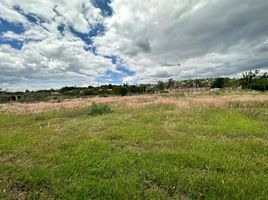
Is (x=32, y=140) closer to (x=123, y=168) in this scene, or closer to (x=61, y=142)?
(x=61, y=142)

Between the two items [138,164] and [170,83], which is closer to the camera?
[138,164]

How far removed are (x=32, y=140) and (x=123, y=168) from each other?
16.1 ft

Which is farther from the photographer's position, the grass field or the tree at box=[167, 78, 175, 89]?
the tree at box=[167, 78, 175, 89]

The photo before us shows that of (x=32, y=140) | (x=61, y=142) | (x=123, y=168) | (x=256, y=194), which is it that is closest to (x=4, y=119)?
(x=32, y=140)

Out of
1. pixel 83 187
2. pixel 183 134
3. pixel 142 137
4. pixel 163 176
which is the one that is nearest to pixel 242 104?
pixel 183 134

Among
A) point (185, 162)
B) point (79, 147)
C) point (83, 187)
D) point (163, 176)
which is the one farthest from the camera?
point (79, 147)

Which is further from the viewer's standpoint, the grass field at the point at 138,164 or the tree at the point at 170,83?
the tree at the point at 170,83

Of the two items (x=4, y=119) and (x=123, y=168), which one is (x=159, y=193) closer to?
(x=123, y=168)

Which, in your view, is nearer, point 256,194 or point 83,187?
point 256,194

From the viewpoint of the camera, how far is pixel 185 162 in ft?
19.3

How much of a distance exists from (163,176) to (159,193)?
2.38ft

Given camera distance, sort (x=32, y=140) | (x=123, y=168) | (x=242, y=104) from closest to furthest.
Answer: (x=123, y=168) → (x=32, y=140) → (x=242, y=104)

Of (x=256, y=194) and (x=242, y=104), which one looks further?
(x=242, y=104)

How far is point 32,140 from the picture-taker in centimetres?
873
